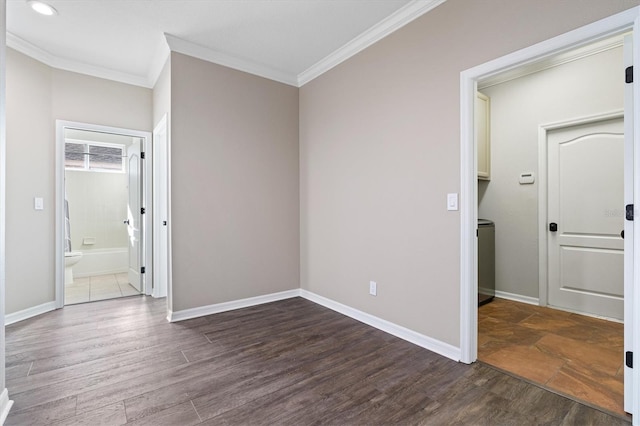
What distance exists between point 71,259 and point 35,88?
7.92ft

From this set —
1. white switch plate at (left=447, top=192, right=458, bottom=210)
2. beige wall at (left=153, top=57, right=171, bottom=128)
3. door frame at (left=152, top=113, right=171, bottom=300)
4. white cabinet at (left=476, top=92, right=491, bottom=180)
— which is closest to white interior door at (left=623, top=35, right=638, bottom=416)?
white switch plate at (left=447, top=192, right=458, bottom=210)

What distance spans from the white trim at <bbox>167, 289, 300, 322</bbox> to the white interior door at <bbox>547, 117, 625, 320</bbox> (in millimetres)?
3124

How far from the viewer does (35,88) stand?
3322mm

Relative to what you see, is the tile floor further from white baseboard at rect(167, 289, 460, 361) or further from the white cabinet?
the white cabinet

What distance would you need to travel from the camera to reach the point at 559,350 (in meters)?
2.42

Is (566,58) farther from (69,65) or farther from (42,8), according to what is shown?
(69,65)

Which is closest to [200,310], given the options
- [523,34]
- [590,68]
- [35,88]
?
[35,88]

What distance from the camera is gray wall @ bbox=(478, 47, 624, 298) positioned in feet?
10.4

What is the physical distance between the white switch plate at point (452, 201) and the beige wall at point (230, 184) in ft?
7.00

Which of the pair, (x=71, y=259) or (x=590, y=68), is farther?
(x=71, y=259)

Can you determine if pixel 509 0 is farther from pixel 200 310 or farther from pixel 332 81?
pixel 200 310

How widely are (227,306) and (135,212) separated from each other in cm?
206

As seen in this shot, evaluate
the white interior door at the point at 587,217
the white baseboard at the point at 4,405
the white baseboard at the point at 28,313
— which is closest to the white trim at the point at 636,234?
the white interior door at the point at 587,217

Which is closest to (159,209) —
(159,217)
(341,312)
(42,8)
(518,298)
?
(159,217)
